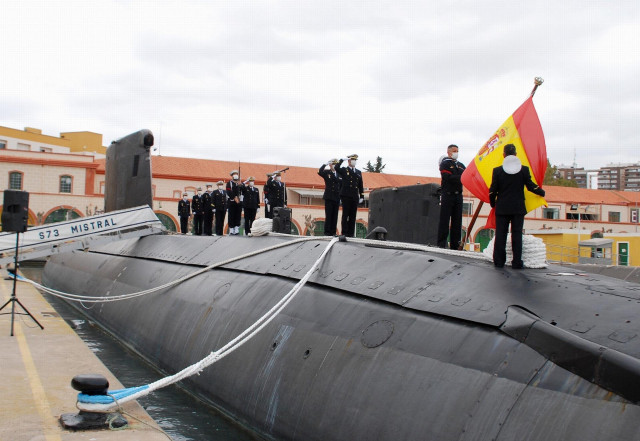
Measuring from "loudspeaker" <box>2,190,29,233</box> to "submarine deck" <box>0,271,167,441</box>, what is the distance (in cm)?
158

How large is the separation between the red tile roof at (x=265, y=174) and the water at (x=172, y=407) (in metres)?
38.3

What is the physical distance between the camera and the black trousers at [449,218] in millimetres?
8189

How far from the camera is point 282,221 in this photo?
9.10m

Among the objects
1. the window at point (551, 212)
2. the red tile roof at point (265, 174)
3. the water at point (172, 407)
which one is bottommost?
the water at point (172, 407)

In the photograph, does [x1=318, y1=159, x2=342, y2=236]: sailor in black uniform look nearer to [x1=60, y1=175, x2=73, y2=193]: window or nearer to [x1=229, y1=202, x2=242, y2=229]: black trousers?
[x1=229, y1=202, x2=242, y2=229]: black trousers

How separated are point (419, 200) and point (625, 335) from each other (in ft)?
17.9

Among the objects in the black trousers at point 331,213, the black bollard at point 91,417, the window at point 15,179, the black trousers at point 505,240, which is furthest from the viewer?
the window at point 15,179

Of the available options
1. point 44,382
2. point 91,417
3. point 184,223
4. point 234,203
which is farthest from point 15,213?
point 184,223

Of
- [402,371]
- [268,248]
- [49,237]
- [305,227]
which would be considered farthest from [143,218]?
[305,227]

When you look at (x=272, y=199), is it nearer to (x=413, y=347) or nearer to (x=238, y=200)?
(x=238, y=200)

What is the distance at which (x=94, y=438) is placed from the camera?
5203 mm

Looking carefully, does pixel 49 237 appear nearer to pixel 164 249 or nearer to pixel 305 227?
pixel 164 249

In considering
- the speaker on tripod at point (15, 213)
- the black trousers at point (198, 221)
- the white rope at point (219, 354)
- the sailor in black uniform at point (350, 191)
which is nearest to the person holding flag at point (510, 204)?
the white rope at point (219, 354)

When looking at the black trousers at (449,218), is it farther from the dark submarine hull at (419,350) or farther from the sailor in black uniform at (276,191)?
the sailor in black uniform at (276,191)
